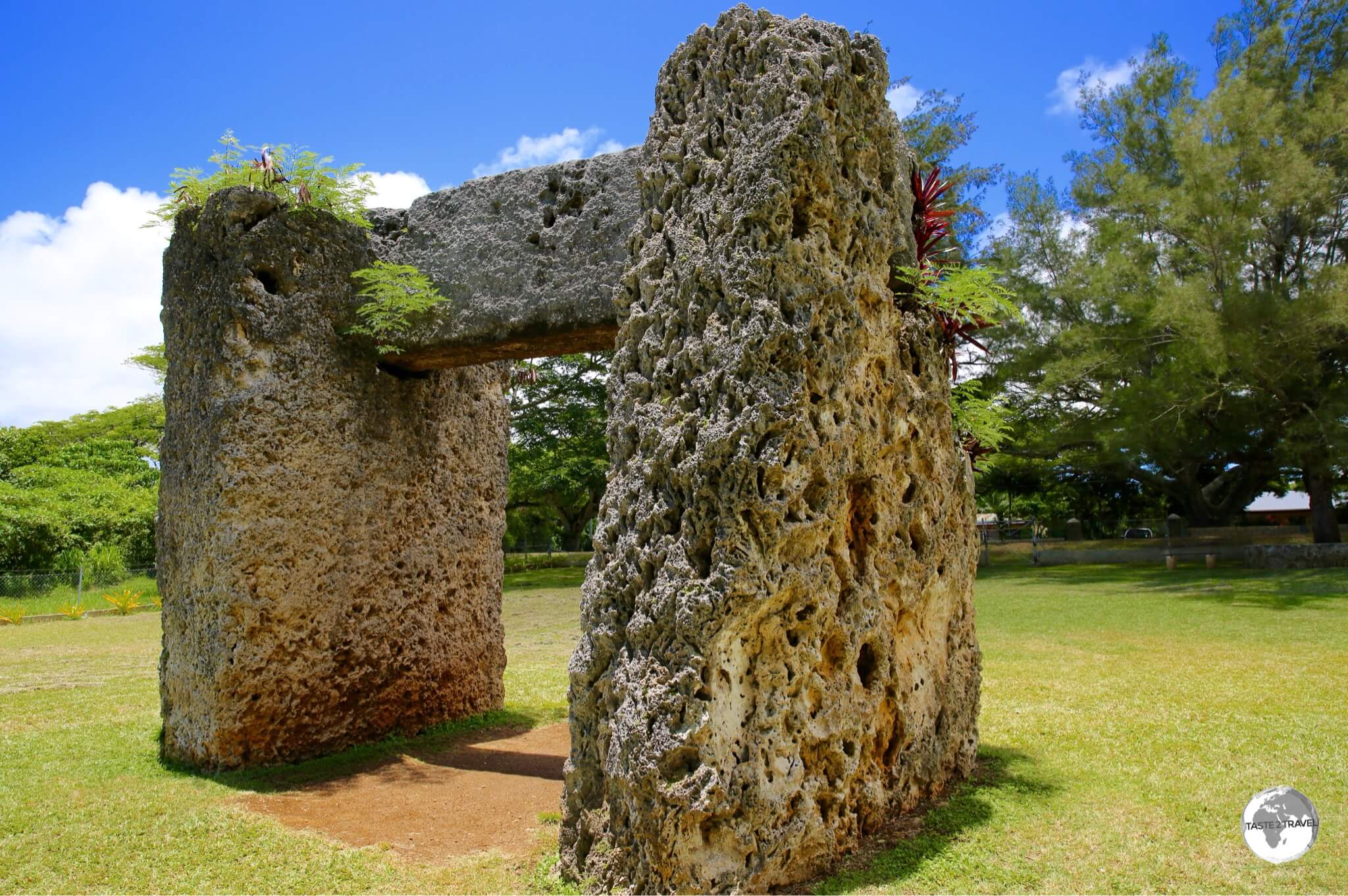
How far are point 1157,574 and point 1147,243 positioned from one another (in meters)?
7.39

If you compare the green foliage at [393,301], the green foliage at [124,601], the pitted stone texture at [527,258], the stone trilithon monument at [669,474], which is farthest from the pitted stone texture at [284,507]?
the green foliage at [124,601]

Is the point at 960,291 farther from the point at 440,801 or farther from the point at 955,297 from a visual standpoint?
the point at 440,801

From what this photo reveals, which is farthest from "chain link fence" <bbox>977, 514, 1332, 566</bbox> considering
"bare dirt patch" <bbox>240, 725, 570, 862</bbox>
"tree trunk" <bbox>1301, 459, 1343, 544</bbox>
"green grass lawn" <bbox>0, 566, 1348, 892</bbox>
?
→ "bare dirt patch" <bbox>240, 725, 570, 862</bbox>

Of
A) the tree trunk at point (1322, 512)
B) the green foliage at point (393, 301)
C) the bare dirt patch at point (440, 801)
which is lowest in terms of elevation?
the bare dirt patch at point (440, 801)

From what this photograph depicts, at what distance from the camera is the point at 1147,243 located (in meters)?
20.0

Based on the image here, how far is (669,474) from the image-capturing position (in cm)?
392

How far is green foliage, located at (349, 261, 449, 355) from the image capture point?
6133 mm

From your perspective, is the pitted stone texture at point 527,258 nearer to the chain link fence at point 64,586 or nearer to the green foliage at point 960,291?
the green foliage at point 960,291

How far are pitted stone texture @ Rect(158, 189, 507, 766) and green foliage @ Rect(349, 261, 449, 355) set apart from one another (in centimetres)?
26

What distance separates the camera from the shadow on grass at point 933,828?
3691 millimetres

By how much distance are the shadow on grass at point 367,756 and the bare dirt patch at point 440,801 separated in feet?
0.27

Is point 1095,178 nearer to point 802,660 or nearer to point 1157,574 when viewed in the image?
point 1157,574

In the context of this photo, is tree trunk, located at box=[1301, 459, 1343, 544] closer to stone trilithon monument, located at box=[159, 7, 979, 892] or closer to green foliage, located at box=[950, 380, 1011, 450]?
green foliage, located at box=[950, 380, 1011, 450]

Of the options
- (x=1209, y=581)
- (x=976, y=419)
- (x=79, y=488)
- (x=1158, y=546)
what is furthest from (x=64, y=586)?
(x=1158, y=546)
